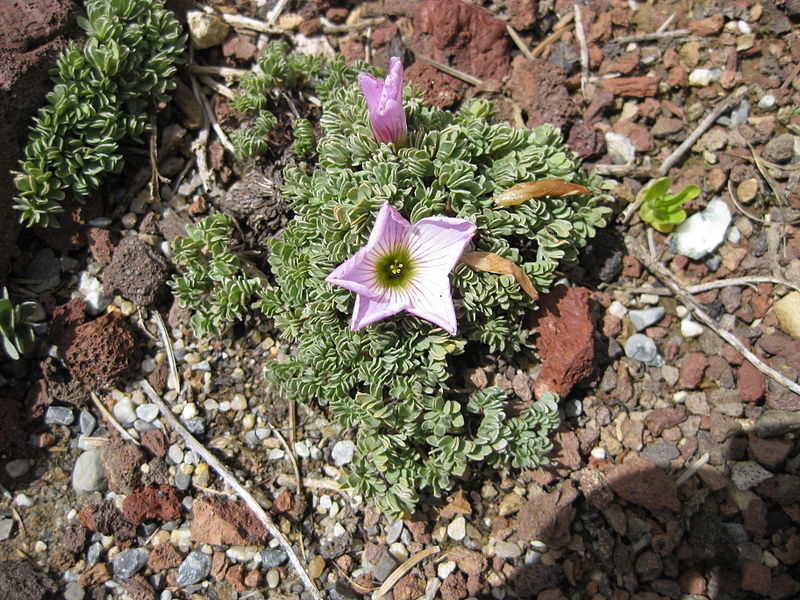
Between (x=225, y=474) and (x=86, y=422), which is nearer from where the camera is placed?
(x=225, y=474)

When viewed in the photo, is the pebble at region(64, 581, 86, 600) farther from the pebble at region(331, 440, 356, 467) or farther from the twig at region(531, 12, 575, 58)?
the twig at region(531, 12, 575, 58)

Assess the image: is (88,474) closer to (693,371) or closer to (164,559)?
(164,559)

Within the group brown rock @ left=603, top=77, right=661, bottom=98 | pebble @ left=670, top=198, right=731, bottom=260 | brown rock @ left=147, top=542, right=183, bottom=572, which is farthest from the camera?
brown rock @ left=603, top=77, right=661, bottom=98

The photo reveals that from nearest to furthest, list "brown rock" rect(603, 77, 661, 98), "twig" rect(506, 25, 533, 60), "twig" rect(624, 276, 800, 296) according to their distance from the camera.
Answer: "twig" rect(624, 276, 800, 296) → "brown rock" rect(603, 77, 661, 98) → "twig" rect(506, 25, 533, 60)

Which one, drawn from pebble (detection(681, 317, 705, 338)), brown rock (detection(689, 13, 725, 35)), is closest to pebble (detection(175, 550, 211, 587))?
pebble (detection(681, 317, 705, 338))

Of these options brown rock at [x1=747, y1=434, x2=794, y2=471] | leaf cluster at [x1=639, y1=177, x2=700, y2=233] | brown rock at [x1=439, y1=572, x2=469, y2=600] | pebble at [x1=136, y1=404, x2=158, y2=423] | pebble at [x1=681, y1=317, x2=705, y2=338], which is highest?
leaf cluster at [x1=639, y1=177, x2=700, y2=233]

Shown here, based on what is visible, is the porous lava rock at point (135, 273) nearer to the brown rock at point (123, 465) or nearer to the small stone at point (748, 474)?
the brown rock at point (123, 465)

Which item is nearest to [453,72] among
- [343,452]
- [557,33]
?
[557,33]
